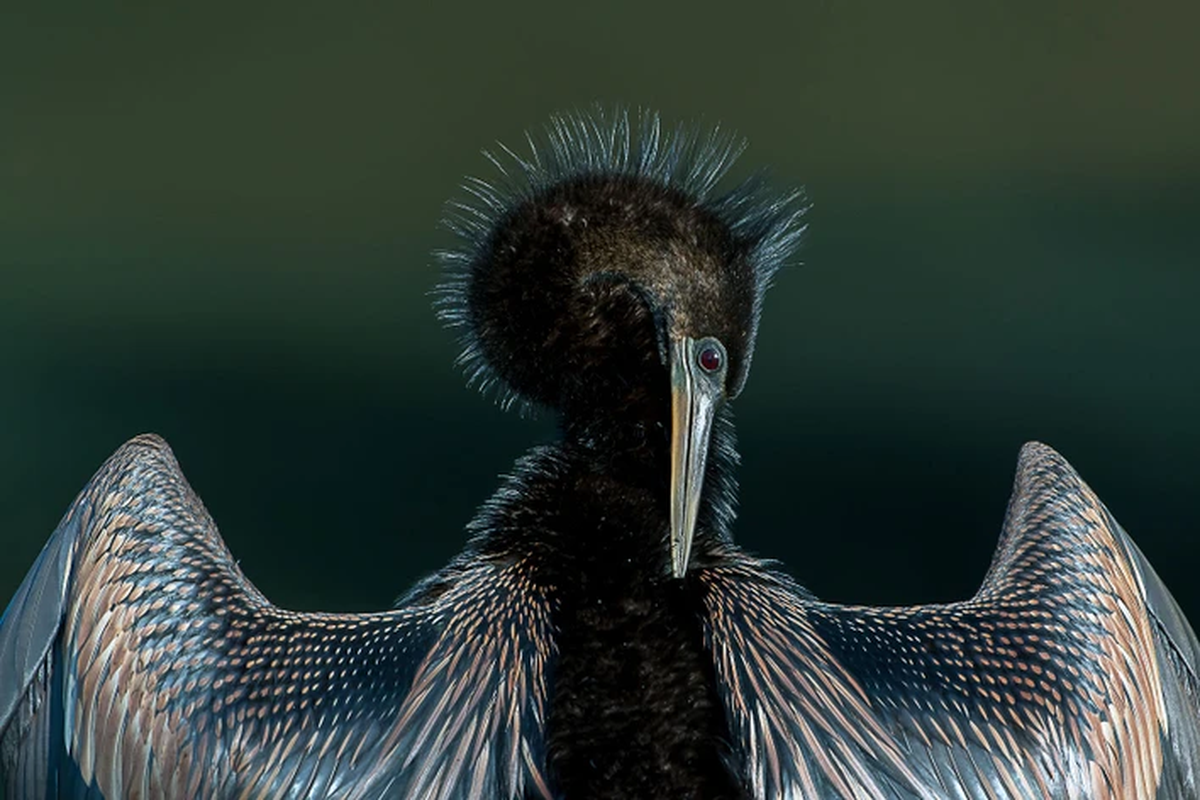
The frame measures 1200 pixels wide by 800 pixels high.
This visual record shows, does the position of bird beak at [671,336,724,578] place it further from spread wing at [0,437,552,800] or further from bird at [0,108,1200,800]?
spread wing at [0,437,552,800]

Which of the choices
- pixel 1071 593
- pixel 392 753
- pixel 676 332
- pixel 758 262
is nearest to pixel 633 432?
pixel 676 332

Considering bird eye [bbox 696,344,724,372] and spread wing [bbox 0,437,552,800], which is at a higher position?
bird eye [bbox 696,344,724,372]

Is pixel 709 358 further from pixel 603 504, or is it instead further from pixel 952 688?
pixel 952 688

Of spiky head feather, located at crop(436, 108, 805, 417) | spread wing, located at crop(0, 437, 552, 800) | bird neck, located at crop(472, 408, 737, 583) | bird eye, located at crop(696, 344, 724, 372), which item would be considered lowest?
spread wing, located at crop(0, 437, 552, 800)

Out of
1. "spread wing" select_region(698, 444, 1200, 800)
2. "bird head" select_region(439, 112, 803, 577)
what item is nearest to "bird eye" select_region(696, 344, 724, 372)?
"bird head" select_region(439, 112, 803, 577)

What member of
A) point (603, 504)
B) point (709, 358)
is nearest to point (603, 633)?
point (603, 504)

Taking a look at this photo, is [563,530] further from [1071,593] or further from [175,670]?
[1071,593]

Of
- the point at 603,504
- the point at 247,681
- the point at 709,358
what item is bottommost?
the point at 247,681

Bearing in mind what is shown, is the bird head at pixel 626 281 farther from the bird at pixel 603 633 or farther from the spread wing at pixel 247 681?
the spread wing at pixel 247 681
